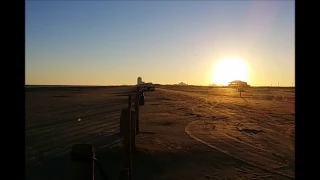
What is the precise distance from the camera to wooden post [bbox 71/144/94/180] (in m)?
3.17

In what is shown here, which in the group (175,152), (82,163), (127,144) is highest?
(82,163)

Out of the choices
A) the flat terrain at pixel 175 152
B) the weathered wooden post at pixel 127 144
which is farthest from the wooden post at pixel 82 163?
the flat terrain at pixel 175 152

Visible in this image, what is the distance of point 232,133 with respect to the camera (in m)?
16.1

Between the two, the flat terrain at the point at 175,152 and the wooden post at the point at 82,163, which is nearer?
the wooden post at the point at 82,163

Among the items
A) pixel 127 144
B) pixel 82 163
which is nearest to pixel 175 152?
pixel 127 144

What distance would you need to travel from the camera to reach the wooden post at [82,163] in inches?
125

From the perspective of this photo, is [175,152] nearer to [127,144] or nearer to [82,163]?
[127,144]

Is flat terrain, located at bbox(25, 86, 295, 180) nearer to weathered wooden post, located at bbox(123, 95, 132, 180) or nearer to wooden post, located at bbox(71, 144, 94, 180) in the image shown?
weathered wooden post, located at bbox(123, 95, 132, 180)

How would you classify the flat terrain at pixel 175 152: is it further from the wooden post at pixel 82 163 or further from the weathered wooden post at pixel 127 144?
the wooden post at pixel 82 163

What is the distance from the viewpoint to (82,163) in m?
3.22

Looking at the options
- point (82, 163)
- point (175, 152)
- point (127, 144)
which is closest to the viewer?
point (82, 163)
